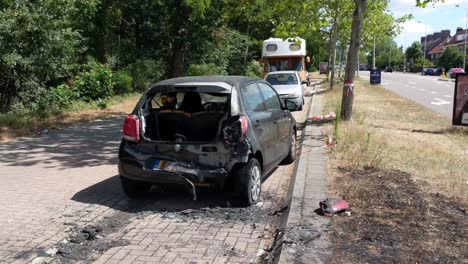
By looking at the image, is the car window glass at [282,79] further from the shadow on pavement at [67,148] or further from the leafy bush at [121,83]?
the shadow on pavement at [67,148]

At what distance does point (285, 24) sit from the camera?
1488 cm

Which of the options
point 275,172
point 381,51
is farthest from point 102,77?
point 381,51

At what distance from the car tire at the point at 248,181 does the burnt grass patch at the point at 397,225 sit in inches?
41.6

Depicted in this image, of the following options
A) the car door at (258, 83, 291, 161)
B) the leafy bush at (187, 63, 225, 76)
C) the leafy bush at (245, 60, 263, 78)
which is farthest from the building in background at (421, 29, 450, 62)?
the car door at (258, 83, 291, 161)

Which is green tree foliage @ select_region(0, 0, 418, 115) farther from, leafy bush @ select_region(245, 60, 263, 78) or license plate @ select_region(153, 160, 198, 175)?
license plate @ select_region(153, 160, 198, 175)

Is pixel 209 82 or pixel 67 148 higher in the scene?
pixel 209 82

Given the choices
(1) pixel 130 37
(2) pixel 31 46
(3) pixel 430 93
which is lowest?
(3) pixel 430 93

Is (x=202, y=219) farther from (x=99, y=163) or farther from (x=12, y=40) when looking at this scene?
(x=12, y=40)

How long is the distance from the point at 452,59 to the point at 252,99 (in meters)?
93.8

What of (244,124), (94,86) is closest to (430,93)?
(94,86)

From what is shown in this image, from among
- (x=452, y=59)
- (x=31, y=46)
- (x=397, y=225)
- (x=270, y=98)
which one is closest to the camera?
(x=397, y=225)

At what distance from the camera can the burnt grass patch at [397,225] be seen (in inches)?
158

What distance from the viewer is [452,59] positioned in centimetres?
9006

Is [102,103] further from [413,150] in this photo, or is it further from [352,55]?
[413,150]
